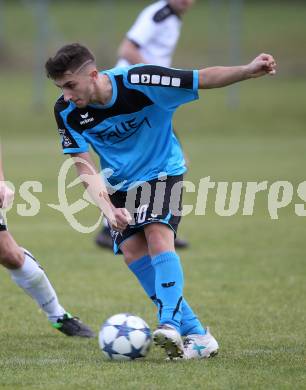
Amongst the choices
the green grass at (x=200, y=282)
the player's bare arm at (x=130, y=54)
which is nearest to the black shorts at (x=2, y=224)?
the green grass at (x=200, y=282)

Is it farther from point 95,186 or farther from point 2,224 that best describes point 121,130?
point 2,224

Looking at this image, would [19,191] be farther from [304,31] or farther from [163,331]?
[304,31]

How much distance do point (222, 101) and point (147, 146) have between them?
21191mm

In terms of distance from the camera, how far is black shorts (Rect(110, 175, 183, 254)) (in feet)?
17.9

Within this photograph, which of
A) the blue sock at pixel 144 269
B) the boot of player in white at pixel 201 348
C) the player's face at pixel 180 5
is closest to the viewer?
the boot of player in white at pixel 201 348

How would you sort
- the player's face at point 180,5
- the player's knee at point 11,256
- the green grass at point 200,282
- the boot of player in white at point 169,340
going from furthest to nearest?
the player's face at point 180,5 < the player's knee at point 11,256 < the boot of player in white at point 169,340 < the green grass at point 200,282

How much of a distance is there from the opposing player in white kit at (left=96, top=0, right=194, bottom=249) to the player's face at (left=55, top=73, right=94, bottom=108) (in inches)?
183

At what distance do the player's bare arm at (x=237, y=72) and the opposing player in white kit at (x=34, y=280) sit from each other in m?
1.48

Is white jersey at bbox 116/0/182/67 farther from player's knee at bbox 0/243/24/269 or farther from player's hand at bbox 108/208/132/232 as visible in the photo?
player's hand at bbox 108/208/132/232

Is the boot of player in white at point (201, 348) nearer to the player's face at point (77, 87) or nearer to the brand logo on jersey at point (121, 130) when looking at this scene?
the brand logo on jersey at point (121, 130)

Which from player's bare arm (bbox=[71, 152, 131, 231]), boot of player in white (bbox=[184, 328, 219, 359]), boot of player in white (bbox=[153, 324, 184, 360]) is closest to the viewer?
boot of player in white (bbox=[153, 324, 184, 360])

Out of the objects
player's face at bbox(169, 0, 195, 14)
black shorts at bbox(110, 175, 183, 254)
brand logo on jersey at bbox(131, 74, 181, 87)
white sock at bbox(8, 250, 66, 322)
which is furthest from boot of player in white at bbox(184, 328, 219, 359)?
player's face at bbox(169, 0, 195, 14)

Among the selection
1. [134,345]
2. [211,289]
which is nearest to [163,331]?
[134,345]

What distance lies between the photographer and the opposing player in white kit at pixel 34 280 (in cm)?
584
